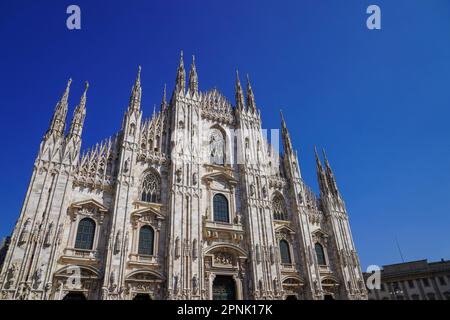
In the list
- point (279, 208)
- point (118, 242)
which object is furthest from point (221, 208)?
point (118, 242)

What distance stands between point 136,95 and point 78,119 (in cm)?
556

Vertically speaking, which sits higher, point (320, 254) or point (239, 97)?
point (239, 97)

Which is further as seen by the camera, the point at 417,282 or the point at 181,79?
the point at 417,282

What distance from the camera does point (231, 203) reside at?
2558cm

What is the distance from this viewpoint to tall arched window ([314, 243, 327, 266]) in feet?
88.5

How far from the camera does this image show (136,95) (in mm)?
25516

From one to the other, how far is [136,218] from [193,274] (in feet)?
18.8

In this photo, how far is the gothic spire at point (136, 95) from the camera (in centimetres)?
2471

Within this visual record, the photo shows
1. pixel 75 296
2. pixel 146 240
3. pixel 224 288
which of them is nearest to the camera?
pixel 75 296

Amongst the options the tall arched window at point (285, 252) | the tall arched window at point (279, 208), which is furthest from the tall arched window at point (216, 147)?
the tall arched window at point (285, 252)

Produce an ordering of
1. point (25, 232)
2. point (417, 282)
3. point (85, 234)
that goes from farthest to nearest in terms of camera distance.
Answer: point (417, 282), point (85, 234), point (25, 232)

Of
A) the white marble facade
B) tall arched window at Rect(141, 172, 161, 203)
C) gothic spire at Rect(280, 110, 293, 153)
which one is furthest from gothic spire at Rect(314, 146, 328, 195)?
tall arched window at Rect(141, 172, 161, 203)

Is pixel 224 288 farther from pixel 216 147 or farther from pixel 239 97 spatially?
pixel 239 97
